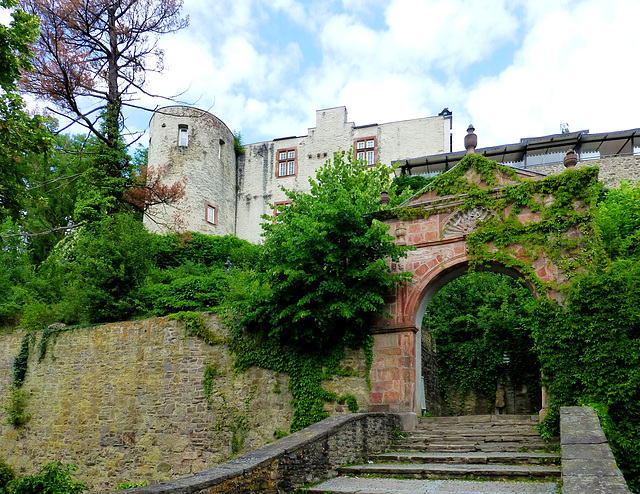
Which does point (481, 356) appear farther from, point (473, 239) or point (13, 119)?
point (13, 119)

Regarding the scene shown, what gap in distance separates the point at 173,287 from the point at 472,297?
1028cm

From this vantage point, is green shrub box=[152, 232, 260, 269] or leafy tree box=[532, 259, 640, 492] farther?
green shrub box=[152, 232, 260, 269]

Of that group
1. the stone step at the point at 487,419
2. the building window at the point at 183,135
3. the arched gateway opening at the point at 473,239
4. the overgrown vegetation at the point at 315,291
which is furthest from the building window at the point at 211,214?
the stone step at the point at 487,419

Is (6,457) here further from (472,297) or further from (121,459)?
(472,297)

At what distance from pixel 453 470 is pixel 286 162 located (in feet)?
80.5

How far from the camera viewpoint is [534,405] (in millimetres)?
17125

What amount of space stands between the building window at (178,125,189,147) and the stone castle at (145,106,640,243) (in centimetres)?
5

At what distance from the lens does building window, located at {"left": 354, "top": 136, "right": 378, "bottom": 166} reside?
28.9m

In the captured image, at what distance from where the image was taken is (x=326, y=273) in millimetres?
11227

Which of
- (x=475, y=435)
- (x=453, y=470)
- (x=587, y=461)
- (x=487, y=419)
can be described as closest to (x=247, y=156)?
(x=487, y=419)

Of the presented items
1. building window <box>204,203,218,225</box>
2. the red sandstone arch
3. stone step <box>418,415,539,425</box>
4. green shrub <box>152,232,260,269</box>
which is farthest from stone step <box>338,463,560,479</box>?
building window <box>204,203,218,225</box>

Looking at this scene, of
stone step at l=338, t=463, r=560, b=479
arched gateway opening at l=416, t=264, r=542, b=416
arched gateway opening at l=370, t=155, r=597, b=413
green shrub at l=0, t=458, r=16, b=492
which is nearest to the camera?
stone step at l=338, t=463, r=560, b=479

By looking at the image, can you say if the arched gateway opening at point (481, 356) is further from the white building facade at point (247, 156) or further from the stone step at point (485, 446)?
the white building facade at point (247, 156)

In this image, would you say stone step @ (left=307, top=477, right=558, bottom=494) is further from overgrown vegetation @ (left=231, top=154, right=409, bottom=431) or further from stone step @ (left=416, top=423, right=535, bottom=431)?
overgrown vegetation @ (left=231, top=154, right=409, bottom=431)
